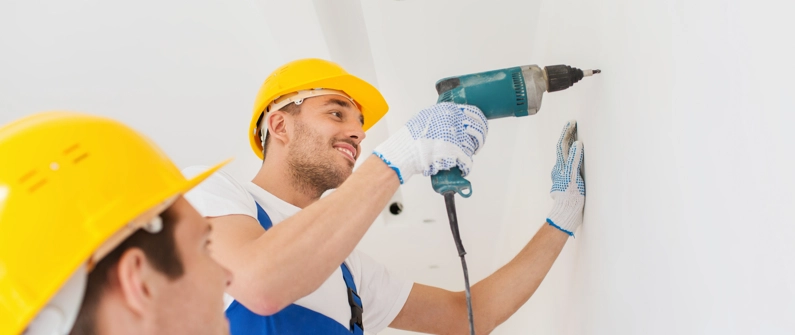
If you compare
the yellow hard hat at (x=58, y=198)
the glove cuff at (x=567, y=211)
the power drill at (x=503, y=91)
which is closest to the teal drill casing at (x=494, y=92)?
the power drill at (x=503, y=91)

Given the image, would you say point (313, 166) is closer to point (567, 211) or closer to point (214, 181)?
point (214, 181)

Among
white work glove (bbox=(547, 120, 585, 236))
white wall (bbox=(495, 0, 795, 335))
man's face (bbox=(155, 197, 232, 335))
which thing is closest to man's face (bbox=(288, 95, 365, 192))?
white work glove (bbox=(547, 120, 585, 236))

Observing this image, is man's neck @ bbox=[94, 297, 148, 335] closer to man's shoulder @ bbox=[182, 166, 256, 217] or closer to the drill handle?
man's shoulder @ bbox=[182, 166, 256, 217]

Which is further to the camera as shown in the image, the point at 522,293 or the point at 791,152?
the point at 522,293

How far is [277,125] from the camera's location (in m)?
2.01

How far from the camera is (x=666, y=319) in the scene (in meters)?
0.85

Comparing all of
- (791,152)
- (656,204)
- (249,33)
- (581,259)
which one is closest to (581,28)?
(581,259)

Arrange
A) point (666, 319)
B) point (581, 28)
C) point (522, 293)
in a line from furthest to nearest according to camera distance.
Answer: point (522, 293)
point (581, 28)
point (666, 319)

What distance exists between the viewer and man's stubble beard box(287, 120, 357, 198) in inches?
73.4

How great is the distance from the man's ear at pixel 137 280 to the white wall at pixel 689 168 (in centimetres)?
72

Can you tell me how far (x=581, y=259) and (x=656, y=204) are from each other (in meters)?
0.66

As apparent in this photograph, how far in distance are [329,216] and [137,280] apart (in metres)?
0.50

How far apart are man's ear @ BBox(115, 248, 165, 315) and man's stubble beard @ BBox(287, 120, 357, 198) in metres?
1.12

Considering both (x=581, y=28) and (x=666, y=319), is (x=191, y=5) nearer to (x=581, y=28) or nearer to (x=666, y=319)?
(x=581, y=28)
